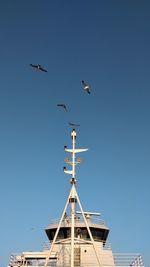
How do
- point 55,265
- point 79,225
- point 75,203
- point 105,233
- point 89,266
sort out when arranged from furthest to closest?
point 105,233 → point 79,225 → point 55,265 → point 89,266 → point 75,203

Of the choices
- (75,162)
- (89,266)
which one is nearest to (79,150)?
(75,162)

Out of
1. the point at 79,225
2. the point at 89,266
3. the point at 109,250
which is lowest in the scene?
the point at 89,266

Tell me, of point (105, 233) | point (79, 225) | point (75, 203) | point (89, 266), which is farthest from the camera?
point (105, 233)

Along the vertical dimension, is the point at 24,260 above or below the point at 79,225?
below

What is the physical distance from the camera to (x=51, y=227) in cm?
3834

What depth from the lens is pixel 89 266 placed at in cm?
3123

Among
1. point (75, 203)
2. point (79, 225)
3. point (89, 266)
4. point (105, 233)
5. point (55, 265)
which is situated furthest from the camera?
point (105, 233)

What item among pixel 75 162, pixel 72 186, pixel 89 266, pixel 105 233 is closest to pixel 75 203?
pixel 72 186

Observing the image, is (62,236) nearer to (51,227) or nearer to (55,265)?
(51,227)

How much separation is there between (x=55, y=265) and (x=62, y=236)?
4.14m

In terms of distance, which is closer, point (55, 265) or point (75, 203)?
point (75, 203)

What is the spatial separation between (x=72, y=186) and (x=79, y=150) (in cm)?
263

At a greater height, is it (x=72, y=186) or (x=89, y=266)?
(x=72, y=186)

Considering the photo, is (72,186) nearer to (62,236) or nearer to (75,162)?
(75,162)
